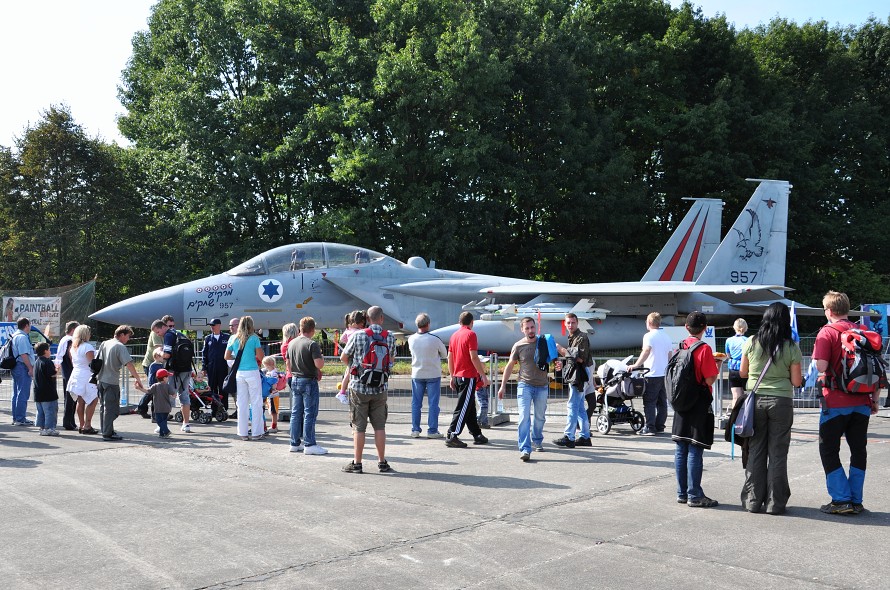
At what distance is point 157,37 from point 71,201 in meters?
8.36

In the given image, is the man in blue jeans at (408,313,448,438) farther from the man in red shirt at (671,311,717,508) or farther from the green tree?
the green tree

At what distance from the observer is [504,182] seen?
2745cm

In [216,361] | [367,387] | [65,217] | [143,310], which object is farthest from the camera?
[65,217]

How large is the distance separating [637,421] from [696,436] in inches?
166

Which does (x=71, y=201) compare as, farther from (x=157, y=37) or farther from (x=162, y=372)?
(x=162, y=372)

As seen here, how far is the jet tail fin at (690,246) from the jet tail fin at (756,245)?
2431 millimetres

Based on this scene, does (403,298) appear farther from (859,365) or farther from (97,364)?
(859,365)

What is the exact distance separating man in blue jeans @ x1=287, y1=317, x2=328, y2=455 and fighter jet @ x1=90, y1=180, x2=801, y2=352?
6921mm

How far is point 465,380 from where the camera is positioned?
31.2 ft

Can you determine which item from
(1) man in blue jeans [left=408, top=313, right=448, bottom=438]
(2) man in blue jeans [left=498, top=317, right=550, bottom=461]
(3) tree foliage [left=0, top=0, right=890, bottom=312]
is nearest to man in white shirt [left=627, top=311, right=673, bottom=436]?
(2) man in blue jeans [left=498, top=317, right=550, bottom=461]

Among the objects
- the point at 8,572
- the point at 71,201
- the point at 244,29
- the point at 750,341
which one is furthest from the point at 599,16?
the point at 8,572

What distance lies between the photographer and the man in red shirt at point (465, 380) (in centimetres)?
944

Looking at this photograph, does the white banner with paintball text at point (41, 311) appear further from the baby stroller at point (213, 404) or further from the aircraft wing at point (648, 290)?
the aircraft wing at point (648, 290)

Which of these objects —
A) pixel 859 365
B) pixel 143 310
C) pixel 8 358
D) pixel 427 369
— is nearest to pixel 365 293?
pixel 143 310
